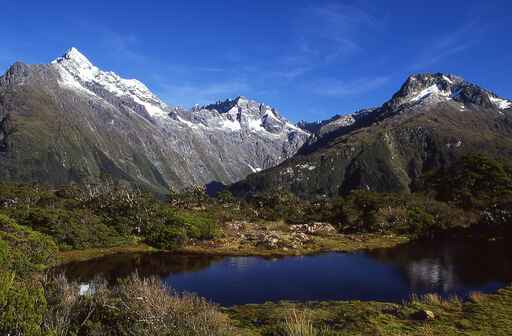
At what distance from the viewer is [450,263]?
102 m

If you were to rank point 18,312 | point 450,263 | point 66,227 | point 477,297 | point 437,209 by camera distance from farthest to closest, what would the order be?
point 437,209
point 66,227
point 450,263
point 477,297
point 18,312

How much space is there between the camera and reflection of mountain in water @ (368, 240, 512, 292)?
82500mm

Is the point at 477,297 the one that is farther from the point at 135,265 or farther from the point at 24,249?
the point at 24,249

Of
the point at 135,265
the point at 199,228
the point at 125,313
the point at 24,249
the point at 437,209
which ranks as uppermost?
the point at 437,209

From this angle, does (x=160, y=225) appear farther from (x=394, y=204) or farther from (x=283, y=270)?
(x=394, y=204)

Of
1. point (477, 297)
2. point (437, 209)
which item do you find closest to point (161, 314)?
point (477, 297)

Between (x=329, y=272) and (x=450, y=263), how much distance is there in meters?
27.2

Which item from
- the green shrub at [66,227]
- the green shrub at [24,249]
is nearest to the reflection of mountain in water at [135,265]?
the green shrub at [24,249]

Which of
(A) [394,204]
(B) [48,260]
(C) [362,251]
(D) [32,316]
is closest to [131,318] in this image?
(D) [32,316]

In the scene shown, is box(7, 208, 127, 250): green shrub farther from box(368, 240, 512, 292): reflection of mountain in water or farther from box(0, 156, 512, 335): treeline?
box(368, 240, 512, 292): reflection of mountain in water

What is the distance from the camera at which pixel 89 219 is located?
128 metres

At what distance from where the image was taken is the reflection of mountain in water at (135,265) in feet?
308

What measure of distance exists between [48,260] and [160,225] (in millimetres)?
47020

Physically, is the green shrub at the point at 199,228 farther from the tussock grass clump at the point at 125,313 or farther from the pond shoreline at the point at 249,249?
the tussock grass clump at the point at 125,313
